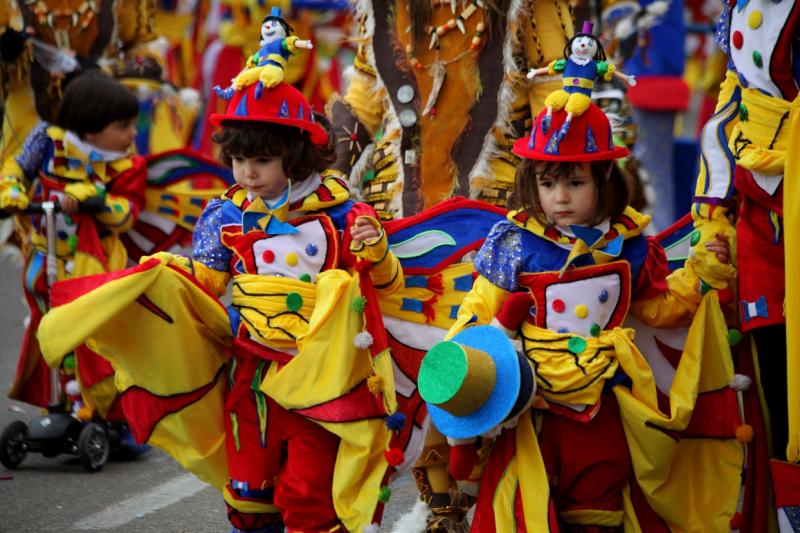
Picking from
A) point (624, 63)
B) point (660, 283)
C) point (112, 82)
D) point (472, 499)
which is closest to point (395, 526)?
point (472, 499)

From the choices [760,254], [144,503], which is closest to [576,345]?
[760,254]

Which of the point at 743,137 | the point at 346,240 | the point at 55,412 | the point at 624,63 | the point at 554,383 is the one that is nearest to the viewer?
the point at 554,383

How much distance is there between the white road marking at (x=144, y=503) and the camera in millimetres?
5496

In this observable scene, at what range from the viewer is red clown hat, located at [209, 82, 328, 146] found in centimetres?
442

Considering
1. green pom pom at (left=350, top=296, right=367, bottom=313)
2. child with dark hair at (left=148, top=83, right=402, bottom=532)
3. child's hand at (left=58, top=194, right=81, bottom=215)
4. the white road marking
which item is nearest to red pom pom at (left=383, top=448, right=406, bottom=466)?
child with dark hair at (left=148, top=83, right=402, bottom=532)

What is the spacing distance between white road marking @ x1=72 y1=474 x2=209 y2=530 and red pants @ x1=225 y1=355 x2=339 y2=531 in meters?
1.15

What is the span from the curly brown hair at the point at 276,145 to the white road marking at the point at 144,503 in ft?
5.69

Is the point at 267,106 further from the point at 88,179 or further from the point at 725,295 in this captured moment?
the point at 88,179

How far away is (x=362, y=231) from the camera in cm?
435

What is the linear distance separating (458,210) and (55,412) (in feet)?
8.70

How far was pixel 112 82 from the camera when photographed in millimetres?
6465

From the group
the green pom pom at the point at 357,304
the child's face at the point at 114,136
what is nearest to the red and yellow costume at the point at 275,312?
the green pom pom at the point at 357,304

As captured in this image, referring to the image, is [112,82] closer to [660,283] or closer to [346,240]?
[346,240]

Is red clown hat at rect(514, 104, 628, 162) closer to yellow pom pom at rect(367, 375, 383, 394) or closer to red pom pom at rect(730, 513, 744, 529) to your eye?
yellow pom pom at rect(367, 375, 383, 394)
